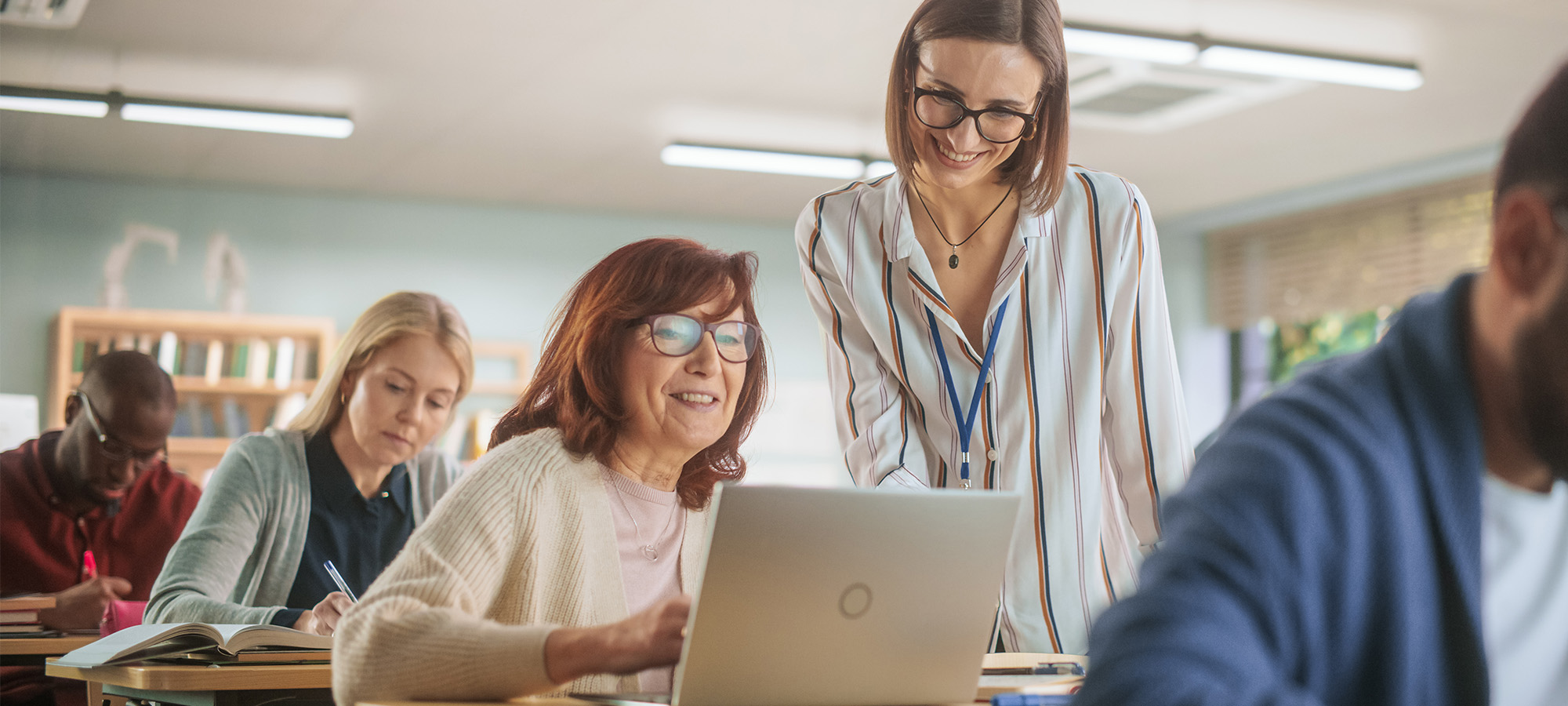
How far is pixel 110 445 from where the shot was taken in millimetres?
3002

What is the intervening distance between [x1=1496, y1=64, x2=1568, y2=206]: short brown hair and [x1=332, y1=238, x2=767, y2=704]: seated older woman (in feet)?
2.47

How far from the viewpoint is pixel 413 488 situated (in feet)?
9.43

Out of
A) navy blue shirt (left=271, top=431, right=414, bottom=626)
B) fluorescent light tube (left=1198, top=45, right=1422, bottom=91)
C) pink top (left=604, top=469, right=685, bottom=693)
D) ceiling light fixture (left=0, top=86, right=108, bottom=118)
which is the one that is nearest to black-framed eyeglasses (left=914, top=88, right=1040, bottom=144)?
pink top (left=604, top=469, right=685, bottom=693)

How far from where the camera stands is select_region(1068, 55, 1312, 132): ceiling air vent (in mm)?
5027

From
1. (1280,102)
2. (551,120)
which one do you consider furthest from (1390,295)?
(551,120)

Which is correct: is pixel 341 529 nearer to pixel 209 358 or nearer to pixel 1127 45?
pixel 1127 45

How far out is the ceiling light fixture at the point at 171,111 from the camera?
5.40 m

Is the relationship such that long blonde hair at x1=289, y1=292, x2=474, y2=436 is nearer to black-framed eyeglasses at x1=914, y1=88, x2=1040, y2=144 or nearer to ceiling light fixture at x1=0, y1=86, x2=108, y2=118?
black-framed eyeglasses at x1=914, y1=88, x2=1040, y2=144

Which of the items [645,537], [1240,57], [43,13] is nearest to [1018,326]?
[645,537]

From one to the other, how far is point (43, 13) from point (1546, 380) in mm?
5094

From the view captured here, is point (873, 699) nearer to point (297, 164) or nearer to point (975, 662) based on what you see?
point (975, 662)

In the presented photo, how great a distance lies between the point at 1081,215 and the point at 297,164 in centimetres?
583

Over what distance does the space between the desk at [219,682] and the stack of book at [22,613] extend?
105cm

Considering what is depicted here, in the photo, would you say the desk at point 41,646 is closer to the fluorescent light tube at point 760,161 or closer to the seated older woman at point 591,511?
the seated older woman at point 591,511
